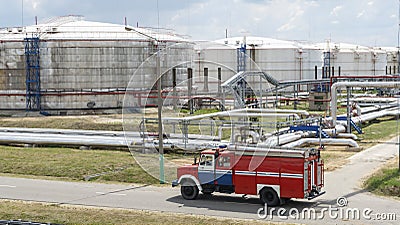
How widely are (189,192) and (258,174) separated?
8.57ft

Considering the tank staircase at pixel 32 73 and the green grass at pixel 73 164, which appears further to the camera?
the tank staircase at pixel 32 73

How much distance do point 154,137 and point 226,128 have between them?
12.8 feet

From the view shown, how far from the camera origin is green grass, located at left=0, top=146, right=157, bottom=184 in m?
26.8

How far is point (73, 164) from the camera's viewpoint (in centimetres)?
2911

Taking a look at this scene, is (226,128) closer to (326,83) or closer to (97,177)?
(97,177)

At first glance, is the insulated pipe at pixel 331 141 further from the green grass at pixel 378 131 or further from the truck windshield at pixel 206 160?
the truck windshield at pixel 206 160

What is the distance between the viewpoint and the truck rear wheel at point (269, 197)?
65.5ft

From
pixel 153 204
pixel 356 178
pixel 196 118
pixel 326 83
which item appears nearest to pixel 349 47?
pixel 326 83

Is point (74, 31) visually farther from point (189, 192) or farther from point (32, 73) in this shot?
point (189, 192)

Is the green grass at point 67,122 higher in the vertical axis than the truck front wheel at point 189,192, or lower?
higher

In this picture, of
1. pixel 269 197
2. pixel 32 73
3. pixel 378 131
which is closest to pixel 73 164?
pixel 269 197

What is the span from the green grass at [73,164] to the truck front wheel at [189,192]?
4.14 meters

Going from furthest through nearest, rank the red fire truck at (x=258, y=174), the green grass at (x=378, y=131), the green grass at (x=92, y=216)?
the green grass at (x=378, y=131), the red fire truck at (x=258, y=174), the green grass at (x=92, y=216)

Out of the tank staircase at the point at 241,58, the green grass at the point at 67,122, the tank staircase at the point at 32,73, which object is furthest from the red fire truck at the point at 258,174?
the tank staircase at the point at 241,58
